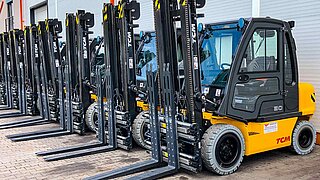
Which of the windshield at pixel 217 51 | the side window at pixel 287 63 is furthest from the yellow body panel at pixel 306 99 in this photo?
the windshield at pixel 217 51

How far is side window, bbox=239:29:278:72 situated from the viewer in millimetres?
5426

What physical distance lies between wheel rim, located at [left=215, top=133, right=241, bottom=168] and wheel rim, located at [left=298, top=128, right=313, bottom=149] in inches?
60.5

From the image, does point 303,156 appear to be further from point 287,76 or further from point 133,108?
point 133,108

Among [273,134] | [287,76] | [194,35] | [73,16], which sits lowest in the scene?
[273,134]

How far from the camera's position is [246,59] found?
17.7 ft

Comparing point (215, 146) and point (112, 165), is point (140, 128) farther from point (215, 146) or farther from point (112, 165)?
point (215, 146)

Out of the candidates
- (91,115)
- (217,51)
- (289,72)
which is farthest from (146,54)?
(289,72)

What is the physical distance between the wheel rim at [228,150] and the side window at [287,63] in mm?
1395

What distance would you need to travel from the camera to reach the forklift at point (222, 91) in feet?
17.0

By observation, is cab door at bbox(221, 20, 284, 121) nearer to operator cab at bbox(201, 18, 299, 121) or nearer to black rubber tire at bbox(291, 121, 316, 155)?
operator cab at bbox(201, 18, 299, 121)

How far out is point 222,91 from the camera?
5418 mm

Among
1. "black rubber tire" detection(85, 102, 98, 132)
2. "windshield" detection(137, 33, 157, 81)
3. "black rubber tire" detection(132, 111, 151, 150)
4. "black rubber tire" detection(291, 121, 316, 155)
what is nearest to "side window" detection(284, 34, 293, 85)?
"black rubber tire" detection(291, 121, 316, 155)

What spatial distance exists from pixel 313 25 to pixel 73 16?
4791mm

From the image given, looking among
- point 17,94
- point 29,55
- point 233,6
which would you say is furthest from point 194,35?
point 17,94
